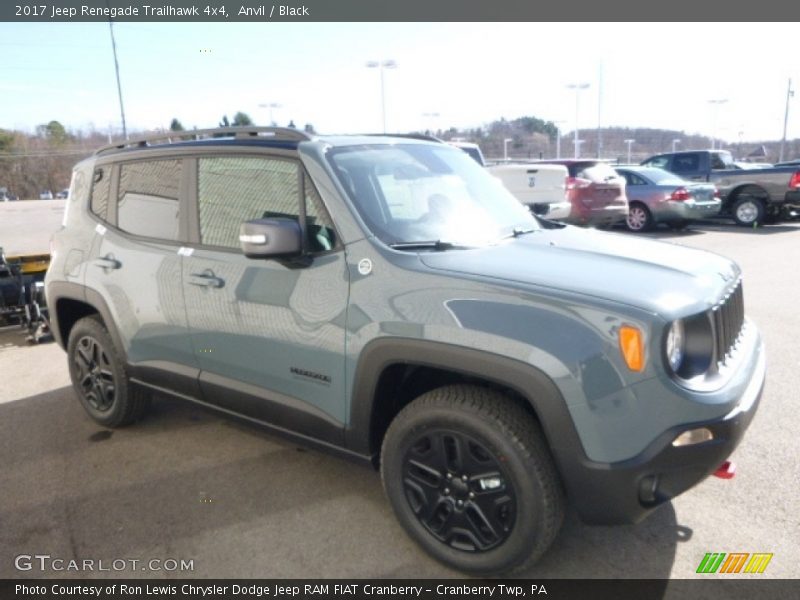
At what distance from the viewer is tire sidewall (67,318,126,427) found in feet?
13.6

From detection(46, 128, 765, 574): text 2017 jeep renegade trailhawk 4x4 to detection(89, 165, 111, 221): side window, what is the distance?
5.3 inches

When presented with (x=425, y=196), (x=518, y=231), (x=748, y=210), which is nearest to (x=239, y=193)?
(x=425, y=196)

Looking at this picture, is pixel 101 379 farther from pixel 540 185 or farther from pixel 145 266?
pixel 540 185

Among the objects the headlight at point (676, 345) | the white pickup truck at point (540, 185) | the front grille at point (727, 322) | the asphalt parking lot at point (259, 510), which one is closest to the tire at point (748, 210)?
the white pickup truck at point (540, 185)

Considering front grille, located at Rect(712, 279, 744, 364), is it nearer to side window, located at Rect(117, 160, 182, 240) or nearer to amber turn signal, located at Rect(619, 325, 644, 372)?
amber turn signal, located at Rect(619, 325, 644, 372)

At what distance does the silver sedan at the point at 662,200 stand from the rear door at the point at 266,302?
487 inches

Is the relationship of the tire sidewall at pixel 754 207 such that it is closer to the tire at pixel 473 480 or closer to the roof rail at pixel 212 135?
the roof rail at pixel 212 135

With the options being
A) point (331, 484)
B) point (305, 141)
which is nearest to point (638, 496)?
point (331, 484)

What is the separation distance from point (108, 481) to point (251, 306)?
4.91 feet

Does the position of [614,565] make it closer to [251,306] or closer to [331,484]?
[331,484]

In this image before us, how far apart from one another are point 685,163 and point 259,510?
1676 centimetres

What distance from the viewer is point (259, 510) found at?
327cm

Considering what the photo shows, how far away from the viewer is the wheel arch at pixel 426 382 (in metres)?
2.33

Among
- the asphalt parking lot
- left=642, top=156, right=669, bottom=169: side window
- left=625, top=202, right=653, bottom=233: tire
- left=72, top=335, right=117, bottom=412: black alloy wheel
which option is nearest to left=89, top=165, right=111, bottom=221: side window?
left=72, top=335, right=117, bottom=412: black alloy wheel
